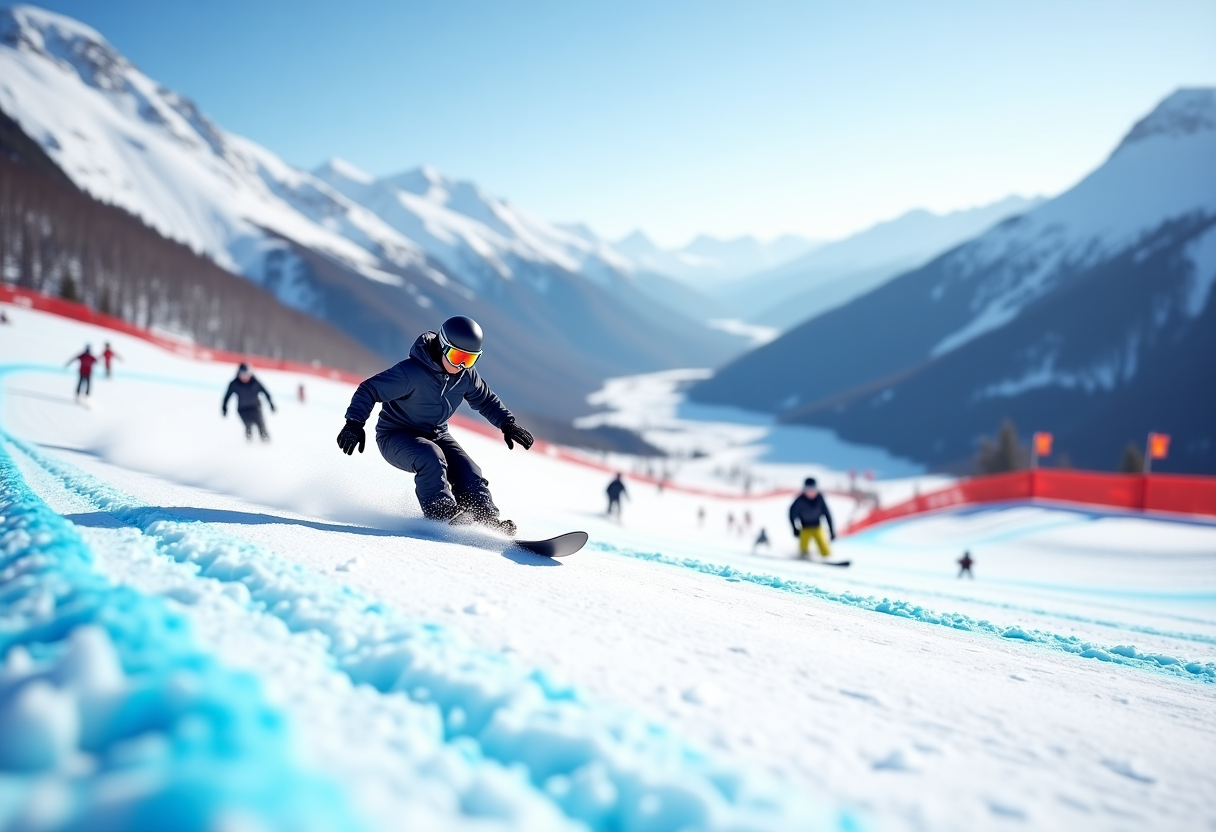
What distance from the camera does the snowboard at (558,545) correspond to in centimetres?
489

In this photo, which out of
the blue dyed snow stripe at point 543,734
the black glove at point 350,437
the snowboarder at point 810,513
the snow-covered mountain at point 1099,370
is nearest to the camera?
the blue dyed snow stripe at point 543,734

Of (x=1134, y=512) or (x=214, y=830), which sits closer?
(x=214, y=830)

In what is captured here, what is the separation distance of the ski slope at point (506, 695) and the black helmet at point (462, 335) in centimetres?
150

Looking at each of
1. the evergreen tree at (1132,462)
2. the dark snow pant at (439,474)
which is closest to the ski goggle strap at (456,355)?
the dark snow pant at (439,474)

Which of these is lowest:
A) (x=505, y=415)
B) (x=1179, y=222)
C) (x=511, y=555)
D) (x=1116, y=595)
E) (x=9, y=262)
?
(x=1116, y=595)

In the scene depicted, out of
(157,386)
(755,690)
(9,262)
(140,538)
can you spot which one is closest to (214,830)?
(755,690)

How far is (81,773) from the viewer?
1378 millimetres

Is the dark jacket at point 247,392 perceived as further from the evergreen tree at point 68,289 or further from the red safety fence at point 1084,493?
the evergreen tree at point 68,289

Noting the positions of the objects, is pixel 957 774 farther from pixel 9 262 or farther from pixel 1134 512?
pixel 9 262

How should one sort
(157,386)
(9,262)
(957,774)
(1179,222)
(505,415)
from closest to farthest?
(957,774) < (505,415) < (157,386) < (9,262) < (1179,222)

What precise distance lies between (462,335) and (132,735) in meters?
4.18

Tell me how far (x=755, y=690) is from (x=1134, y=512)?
22257 mm

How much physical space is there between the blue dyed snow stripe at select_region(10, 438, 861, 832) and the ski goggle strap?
2.83 meters

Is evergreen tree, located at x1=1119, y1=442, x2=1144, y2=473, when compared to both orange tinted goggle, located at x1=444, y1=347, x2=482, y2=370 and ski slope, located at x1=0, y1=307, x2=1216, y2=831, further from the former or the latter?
orange tinted goggle, located at x1=444, y1=347, x2=482, y2=370
